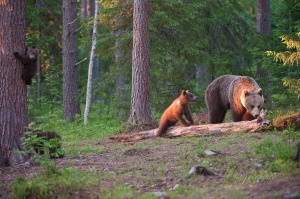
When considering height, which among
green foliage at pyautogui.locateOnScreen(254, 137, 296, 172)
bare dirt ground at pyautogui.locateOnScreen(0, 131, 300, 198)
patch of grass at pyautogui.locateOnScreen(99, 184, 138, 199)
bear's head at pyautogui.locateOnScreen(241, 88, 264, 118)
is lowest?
patch of grass at pyautogui.locateOnScreen(99, 184, 138, 199)

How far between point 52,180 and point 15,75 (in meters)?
2.58

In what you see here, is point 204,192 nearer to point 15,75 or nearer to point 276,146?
point 276,146

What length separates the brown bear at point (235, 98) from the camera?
41.4 ft

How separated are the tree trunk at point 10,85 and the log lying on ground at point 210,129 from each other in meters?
3.20

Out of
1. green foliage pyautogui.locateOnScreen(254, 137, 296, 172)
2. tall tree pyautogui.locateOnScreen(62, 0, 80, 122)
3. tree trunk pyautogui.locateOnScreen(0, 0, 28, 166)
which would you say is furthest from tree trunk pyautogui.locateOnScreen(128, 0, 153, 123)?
tall tree pyautogui.locateOnScreen(62, 0, 80, 122)

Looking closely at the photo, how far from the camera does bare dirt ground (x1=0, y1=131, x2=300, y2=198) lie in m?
7.16

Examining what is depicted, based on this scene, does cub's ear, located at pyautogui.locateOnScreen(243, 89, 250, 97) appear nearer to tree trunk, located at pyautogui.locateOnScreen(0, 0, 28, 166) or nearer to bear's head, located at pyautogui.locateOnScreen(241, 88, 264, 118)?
bear's head, located at pyautogui.locateOnScreen(241, 88, 264, 118)

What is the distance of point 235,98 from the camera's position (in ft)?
43.7

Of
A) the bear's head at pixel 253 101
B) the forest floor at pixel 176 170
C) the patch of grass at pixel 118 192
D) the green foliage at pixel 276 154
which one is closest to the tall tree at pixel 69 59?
the forest floor at pixel 176 170

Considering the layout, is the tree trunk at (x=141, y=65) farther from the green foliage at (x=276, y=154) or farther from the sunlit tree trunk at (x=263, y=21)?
the sunlit tree trunk at (x=263, y=21)

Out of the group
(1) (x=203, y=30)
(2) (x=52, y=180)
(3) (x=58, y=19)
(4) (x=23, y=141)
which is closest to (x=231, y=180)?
(2) (x=52, y=180)

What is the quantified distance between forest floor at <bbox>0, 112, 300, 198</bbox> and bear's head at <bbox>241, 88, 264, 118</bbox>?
1.02m

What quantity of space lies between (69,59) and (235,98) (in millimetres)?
8591

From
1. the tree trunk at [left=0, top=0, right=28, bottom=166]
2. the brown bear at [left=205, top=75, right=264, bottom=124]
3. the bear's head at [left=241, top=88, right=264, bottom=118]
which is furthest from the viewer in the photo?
the brown bear at [left=205, top=75, right=264, bottom=124]
